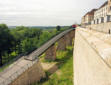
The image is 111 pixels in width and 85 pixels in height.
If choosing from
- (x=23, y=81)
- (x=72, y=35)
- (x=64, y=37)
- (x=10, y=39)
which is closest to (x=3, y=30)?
(x=10, y=39)

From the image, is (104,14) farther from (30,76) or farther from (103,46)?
(103,46)

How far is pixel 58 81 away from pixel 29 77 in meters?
3.75

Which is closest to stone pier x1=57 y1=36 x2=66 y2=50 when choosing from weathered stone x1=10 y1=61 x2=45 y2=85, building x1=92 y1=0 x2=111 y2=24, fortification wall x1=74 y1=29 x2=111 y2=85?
building x1=92 y1=0 x2=111 y2=24

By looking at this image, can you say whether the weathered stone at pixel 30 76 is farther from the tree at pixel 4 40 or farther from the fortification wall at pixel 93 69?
the tree at pixel 4 40

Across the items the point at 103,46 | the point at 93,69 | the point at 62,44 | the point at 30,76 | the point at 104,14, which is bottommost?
the point at 30,76

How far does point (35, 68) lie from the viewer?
12.1m

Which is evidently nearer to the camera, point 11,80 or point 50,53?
point 11,80

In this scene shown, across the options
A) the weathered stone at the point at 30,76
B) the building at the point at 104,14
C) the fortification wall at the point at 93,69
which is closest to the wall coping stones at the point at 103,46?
the fortification wall at the point at 93,69

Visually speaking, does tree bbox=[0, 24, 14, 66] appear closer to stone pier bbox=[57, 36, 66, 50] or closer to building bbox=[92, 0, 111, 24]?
stone pier bbox=[57, 36, 66, 50]

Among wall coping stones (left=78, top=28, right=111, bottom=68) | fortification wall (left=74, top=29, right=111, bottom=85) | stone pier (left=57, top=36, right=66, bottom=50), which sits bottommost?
stone pier (left=57, top=36, right=66, bottom=50)

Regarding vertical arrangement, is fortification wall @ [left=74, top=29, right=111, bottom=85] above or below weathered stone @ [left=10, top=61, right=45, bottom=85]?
above

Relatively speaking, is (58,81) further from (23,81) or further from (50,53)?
(50,53)

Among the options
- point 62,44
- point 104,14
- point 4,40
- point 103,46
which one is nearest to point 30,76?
point 103,46

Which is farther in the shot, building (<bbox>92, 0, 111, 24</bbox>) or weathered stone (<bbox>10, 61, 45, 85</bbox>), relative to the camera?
weathered stone (<bbox>10, 61, 45, 85</bbox>)
